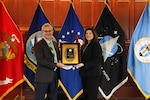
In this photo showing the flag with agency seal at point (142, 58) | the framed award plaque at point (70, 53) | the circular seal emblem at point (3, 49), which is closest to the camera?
the framed award plaque at point (70, 53)

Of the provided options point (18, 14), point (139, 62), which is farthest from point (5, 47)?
point (139, 62)

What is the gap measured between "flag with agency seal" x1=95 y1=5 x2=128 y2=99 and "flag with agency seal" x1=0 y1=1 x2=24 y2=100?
130cm

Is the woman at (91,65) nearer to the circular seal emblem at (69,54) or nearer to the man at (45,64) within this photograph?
the circular seal emblem at (69,54)

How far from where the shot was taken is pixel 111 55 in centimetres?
454

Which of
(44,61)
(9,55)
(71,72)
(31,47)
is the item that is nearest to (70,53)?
(44,61)

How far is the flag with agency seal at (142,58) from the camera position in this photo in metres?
4.46

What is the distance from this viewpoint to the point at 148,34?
4.46 m

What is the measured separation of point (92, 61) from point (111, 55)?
0.86m

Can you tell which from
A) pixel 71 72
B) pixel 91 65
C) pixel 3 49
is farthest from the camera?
pixel 71 72

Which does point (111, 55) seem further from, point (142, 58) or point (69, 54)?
point (69, 54)

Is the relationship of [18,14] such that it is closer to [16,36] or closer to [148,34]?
[16,36]

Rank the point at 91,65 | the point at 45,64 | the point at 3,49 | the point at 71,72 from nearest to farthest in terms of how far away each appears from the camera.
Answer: the point at 45,64 < the point at 91,65 < the point at 3,49 < the point at 71,72

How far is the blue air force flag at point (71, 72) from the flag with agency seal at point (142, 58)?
860mm

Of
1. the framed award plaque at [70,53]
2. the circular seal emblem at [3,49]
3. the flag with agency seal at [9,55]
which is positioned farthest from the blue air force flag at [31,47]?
the framed award plaque at [70,53]
